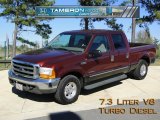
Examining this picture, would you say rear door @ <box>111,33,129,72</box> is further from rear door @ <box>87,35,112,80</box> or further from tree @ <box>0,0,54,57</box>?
tree @ <box>0,0,54,57</box>

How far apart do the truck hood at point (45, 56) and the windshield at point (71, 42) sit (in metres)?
0.41

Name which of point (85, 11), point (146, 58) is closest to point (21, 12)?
point (85, 11)

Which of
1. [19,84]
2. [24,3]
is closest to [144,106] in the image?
[19,84]

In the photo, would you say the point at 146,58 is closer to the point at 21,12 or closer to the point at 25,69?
the point at 25,69

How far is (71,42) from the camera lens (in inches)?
360

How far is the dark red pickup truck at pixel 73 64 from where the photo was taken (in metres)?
7.66

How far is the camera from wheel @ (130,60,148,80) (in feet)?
36.4

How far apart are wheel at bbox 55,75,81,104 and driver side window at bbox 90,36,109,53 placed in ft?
3.86

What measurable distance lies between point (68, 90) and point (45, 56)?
1.06 m

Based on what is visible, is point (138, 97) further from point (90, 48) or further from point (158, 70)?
point (158, 70)

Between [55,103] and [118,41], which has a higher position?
[118,41]

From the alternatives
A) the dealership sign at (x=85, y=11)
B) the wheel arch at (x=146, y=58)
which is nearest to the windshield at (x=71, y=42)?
the wheel arch at (x=146, y=58)

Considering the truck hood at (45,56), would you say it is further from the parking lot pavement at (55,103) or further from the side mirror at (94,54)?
the parking lot pavement at (55,103)

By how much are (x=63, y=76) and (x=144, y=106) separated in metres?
2.20
